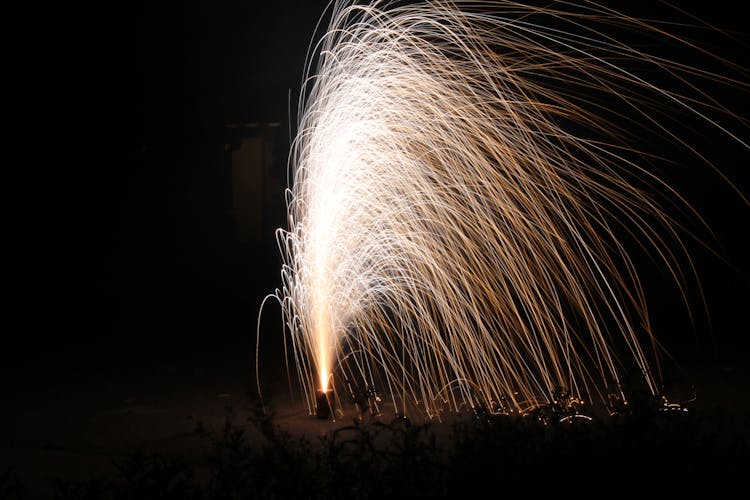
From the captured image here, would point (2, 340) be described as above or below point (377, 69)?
below

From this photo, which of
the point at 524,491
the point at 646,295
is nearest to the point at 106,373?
the point at 524,491

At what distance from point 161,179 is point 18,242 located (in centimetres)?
373

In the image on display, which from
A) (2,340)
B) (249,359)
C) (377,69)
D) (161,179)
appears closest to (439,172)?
(377,69)

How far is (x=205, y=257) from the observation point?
21.1m

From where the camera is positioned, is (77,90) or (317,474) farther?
(77,90)

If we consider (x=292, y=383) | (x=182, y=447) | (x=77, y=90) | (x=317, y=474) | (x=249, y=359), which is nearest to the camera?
(x=317, y=474)

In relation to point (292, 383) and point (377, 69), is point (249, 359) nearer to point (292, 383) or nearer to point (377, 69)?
point (292, 383)

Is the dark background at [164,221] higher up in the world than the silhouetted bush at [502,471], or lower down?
higher up

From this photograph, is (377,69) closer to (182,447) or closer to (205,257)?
(182,447)

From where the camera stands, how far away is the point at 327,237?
27.3 feet

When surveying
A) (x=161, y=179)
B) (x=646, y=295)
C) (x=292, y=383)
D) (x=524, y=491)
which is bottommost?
(x=524, y=491)

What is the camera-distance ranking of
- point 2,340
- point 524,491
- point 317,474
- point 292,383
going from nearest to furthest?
point 524,491, point 317,474, point 292,383, point 2,340

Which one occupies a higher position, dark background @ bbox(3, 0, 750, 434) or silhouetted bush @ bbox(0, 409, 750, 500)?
dark background @ bbox(3, 0, 750, 434)

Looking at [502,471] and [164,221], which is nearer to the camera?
[502,471]
